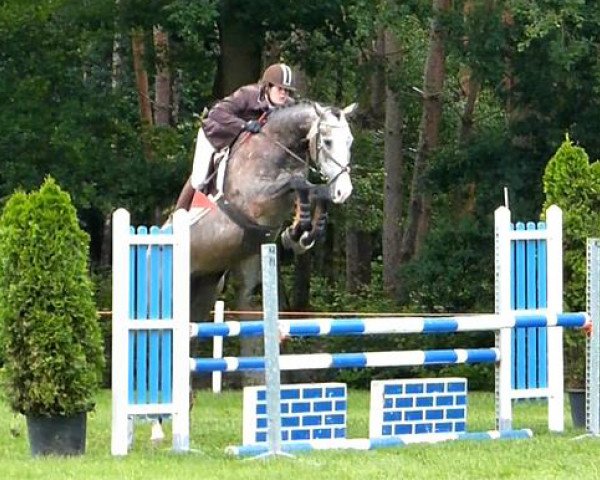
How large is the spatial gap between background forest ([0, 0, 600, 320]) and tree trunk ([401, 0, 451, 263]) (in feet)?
0.17

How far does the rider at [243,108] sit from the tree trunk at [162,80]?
38.8ft

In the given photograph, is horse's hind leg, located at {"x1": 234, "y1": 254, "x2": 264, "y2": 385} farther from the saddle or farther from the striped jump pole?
the striped jump pole

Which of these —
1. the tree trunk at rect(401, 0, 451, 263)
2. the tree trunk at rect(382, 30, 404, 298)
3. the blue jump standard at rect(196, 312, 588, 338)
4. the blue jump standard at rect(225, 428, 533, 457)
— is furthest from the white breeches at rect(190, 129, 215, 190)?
the tree trunk at rect(382, 30, 404, 298)

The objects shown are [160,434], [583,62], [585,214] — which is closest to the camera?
[160,434]

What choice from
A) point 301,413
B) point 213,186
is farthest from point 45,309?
point 213,186

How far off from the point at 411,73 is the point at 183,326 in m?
18.8

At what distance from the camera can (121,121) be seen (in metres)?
23.5

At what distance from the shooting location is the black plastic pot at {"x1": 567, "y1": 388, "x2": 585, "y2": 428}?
37.2 ft

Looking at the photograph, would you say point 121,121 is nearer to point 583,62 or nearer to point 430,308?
point 430,308

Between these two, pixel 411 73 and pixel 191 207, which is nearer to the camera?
pixel 191 207

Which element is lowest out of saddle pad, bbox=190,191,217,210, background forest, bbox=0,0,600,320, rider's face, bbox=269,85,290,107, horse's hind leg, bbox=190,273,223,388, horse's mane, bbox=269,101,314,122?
horse's hind leg, bbox=190,273,223,388

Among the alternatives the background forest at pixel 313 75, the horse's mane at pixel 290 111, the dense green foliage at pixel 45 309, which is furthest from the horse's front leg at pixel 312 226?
the background forest at pixel 313 75

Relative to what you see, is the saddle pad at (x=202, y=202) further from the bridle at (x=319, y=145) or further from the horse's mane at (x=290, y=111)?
the bridle at (x=319, y=145)

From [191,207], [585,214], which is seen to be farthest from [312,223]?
[585,214]
